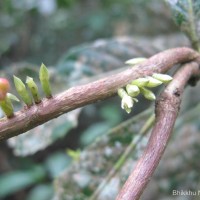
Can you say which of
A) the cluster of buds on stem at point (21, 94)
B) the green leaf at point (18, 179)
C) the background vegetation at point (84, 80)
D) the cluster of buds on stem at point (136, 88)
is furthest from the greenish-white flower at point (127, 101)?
the green leaf at point (18, 179)

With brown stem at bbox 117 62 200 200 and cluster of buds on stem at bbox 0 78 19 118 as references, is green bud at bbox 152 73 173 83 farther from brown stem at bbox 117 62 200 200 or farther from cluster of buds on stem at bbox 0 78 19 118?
cluster of buds on stem at bbox 0 78 19 118

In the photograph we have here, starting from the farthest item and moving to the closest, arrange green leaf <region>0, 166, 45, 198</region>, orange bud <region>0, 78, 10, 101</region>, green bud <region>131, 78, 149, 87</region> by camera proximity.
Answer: green leaf <region>0, 166, 45, 198</region>
green bud <region>131, 78, 149, 87</region>
orange bud <region>0, 78, 10, 101</region>

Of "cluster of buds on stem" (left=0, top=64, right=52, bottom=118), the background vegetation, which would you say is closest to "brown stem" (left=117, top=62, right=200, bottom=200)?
"cluster of buds on stem" (left=0, top=64, right=52, bottom=118)

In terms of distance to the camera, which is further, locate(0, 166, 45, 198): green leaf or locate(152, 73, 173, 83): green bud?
locate(0, 166, 45, 198): green leaf

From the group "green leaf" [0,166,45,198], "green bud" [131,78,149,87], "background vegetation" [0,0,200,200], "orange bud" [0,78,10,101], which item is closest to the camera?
"orange bud" [0,78,10,101]

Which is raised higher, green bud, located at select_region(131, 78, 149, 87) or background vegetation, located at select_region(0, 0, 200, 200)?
green bud, located at select_region(131, 78, 149, 87)

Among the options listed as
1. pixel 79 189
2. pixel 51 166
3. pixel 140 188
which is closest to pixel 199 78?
pixel 140 188

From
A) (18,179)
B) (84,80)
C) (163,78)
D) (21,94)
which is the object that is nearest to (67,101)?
(21,94)
